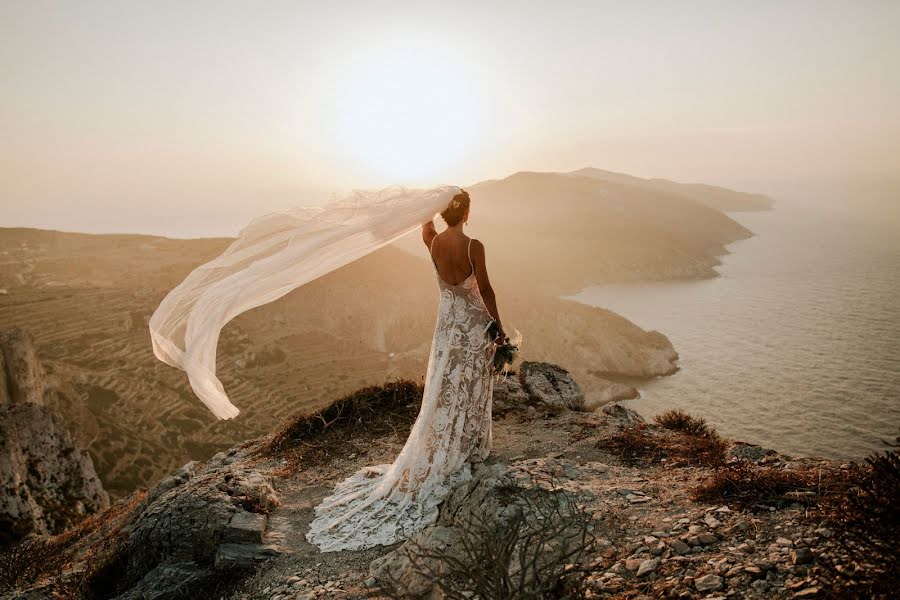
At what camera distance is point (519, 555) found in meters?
3.60

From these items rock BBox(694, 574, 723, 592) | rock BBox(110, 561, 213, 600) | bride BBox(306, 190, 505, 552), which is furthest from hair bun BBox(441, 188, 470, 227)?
rock BBox(110, 561, 213, 600)

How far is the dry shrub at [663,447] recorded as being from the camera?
6.59 meters

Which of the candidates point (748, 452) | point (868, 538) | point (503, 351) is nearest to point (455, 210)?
point (503, 351)

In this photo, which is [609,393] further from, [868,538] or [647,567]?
[868,538]

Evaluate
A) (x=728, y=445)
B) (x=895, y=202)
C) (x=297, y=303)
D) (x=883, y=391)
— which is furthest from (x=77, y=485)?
(x=895, y=202)

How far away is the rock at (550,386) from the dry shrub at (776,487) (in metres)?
5.09

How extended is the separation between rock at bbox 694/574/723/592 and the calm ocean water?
3603cm

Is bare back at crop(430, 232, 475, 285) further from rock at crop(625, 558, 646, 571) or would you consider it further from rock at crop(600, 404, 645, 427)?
rock at crop(600, 404, 645, 427)

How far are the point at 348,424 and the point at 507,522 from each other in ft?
18.3

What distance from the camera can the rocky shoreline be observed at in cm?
360

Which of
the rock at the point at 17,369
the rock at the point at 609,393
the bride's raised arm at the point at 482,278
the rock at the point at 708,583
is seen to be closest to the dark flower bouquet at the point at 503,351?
the bride's raised arm at the point at 482,278

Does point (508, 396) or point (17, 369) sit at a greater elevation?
point (17, 369)

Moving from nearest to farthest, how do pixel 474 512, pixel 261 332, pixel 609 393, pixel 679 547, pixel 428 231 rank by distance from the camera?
pixel 679 547
pixel 474 512
pixel 428 231
pixel 609 393
pixel 261 332

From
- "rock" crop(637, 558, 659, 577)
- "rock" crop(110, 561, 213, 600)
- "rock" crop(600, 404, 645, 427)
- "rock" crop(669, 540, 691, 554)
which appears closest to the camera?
"rock" crop(637, 558, 659, 577)
